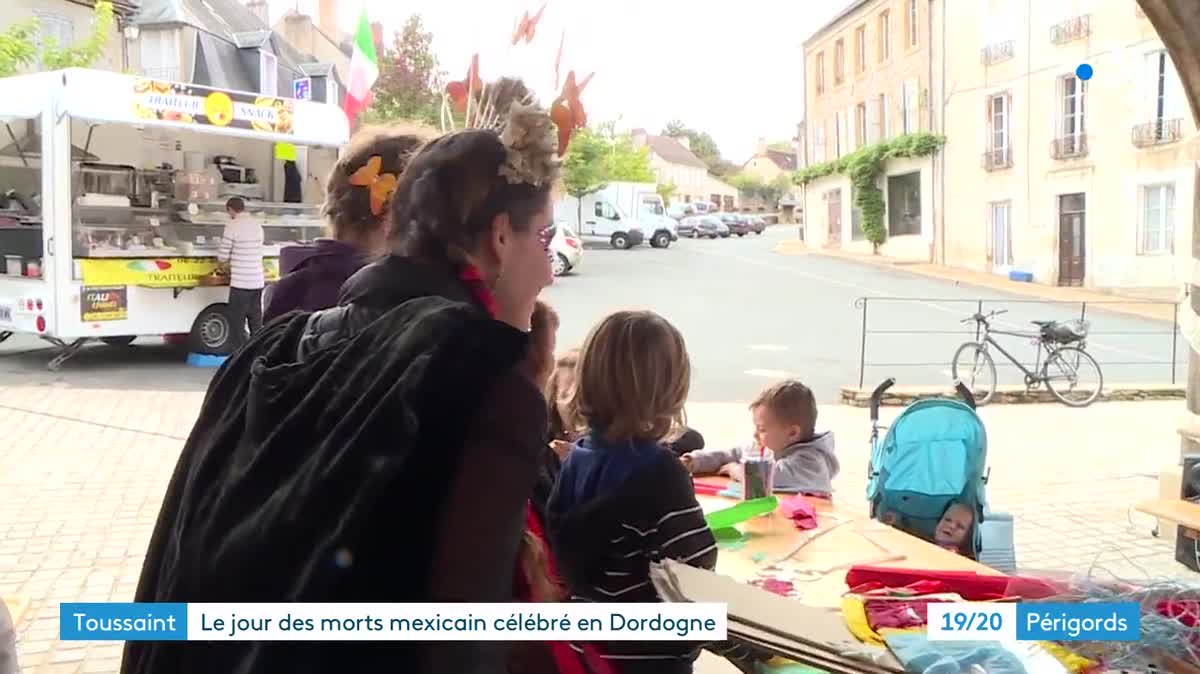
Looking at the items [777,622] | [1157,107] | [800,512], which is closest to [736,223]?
[1157,107]

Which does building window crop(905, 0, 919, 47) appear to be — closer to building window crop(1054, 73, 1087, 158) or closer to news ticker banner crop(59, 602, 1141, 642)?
building window crop(1054, 73, 1087, 158)

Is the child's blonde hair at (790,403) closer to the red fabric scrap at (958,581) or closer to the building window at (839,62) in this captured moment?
the red fabric scrap at (958,581)

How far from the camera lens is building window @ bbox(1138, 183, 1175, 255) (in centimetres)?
1819

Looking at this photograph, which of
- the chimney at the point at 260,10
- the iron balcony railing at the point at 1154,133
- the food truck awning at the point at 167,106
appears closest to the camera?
the food truck awning at the point at 167,106

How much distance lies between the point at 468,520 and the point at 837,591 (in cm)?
147

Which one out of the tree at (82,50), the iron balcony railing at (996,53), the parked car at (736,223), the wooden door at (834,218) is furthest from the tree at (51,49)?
the parked car at (736,223)

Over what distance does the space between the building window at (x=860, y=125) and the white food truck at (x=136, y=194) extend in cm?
1548

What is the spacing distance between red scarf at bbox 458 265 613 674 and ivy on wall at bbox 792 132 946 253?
2279cm

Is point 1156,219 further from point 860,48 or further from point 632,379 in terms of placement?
point 632,379

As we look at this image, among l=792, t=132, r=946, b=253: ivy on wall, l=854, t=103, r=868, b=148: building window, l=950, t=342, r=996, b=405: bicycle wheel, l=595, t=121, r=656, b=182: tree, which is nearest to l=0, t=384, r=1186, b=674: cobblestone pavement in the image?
l=950, t=342, r=996, b=405: bicycle wheel

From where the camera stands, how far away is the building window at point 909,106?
2136 centimetres

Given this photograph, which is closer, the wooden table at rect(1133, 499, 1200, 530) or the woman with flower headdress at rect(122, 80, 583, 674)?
the woman with flower headdress at rect(122, 80, 583, 674)

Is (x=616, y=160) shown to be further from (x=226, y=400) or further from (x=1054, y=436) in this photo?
(x=226, y=400)

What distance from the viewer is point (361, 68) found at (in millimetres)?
5395
